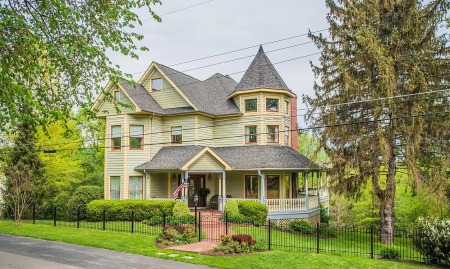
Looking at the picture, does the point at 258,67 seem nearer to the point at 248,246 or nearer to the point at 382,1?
the point at 382,1

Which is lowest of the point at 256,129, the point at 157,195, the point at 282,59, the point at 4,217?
the point at 4,217

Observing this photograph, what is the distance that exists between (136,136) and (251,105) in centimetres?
842

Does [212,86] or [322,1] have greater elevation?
[322,1]

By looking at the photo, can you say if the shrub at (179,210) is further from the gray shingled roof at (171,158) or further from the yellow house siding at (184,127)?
the yellow house siding at (184,127)

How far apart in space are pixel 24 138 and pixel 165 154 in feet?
32.1

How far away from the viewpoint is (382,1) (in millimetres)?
19031

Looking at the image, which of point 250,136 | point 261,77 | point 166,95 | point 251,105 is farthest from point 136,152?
point 261,77

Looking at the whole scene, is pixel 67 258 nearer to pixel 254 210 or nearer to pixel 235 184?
pixel 254 210

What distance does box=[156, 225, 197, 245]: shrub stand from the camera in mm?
15555

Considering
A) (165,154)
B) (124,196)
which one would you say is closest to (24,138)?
(124,196)

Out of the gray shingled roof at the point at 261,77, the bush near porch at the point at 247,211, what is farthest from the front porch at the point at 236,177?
the gray shingled roof at the point at 261,77

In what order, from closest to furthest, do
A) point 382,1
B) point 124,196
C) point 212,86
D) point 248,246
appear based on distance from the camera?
point 248,246
point 382,1
point 124,196
point 212,86

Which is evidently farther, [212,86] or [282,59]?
[212,86]

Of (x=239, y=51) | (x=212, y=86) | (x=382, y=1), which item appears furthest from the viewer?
(x=212, y=86)
